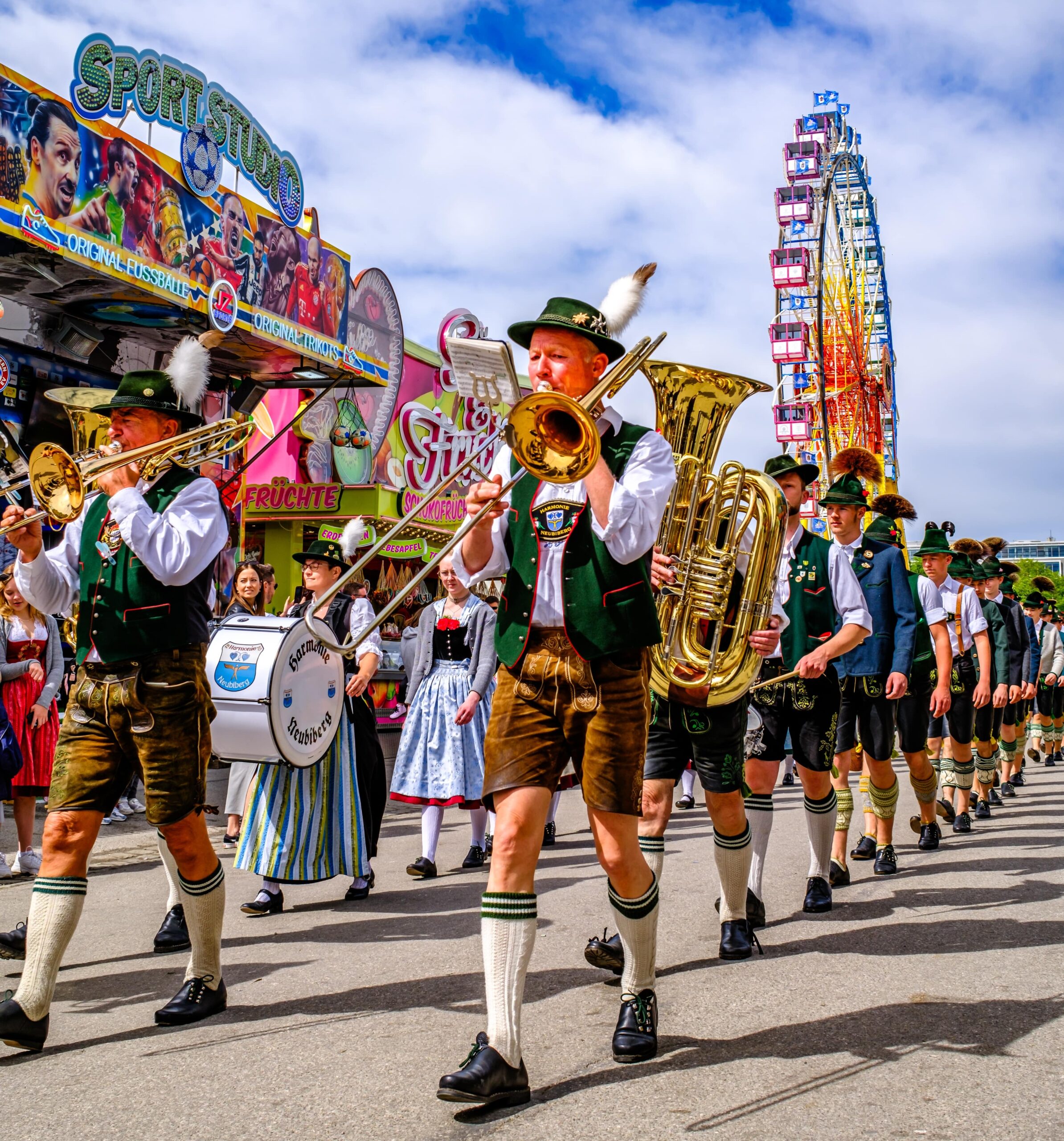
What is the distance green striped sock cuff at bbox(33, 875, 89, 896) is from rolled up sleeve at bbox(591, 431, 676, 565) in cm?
194

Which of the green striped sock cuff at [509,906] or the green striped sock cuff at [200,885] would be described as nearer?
the green striped sock cuff at [509,906]

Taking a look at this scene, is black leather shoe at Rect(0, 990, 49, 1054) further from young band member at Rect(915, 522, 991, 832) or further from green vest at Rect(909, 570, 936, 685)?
young band member at Rect(915, 522, 991, 832)

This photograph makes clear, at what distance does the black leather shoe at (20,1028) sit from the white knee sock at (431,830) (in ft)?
12.4

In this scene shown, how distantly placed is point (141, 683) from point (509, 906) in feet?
4.83

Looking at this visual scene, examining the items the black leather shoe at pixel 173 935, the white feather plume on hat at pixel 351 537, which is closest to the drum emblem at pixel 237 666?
the white feather plume on hat at pixel 351 537

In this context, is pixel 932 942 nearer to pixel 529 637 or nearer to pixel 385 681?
pixel 529 637

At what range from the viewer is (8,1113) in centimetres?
314

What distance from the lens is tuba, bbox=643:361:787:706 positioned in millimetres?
5020

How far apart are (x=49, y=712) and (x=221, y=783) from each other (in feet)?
5.31

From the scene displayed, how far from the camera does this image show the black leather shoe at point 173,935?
5.32 m

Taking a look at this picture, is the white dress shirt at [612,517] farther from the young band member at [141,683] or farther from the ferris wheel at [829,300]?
the ferris wheel at [829,300]

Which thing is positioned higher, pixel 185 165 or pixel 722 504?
pixel 185 165

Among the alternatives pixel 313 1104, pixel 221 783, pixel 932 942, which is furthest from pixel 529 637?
pixel 221 783

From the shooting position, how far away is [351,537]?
7148mm
